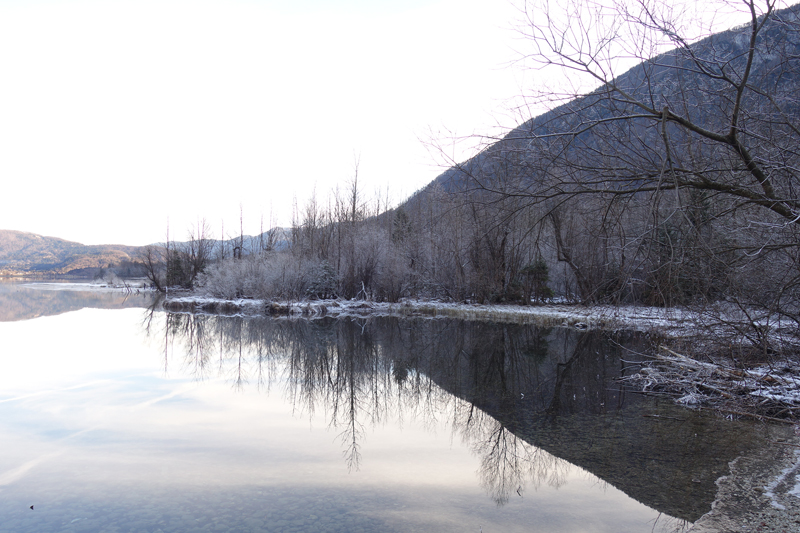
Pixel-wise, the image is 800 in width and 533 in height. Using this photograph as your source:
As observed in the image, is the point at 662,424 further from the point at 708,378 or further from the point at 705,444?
the point at 708,378

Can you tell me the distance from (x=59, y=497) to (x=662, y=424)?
7.07 meters

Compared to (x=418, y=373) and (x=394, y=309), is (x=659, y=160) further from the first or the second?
(x=394, y=309)

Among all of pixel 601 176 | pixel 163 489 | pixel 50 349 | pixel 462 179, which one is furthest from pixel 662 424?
pixel 50 349

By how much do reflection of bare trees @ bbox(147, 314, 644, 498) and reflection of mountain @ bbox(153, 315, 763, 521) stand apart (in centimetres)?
3

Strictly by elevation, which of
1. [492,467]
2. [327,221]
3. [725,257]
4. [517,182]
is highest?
[327,221]

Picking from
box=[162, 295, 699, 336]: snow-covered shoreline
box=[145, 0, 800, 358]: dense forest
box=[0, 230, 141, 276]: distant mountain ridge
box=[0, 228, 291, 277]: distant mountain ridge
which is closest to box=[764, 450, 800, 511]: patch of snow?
box=[145, 0, 800, 358]: dense forest

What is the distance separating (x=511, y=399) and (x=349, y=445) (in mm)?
3220

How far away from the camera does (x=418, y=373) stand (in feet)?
33.5

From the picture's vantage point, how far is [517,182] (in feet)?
13.4

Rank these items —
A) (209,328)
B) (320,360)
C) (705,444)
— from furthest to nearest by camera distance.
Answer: (209,328) < (320,360) < (705,444)

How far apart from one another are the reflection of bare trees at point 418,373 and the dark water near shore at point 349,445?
0.17ft

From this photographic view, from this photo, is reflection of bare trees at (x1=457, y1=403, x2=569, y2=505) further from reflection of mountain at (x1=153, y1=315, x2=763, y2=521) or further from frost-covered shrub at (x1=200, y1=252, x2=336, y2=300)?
frost-covered shrub at (x1=200, y1=252, x2=336, y2=300)

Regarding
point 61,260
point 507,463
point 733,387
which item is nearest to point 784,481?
point 507,463

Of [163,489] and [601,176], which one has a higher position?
[601,176]
